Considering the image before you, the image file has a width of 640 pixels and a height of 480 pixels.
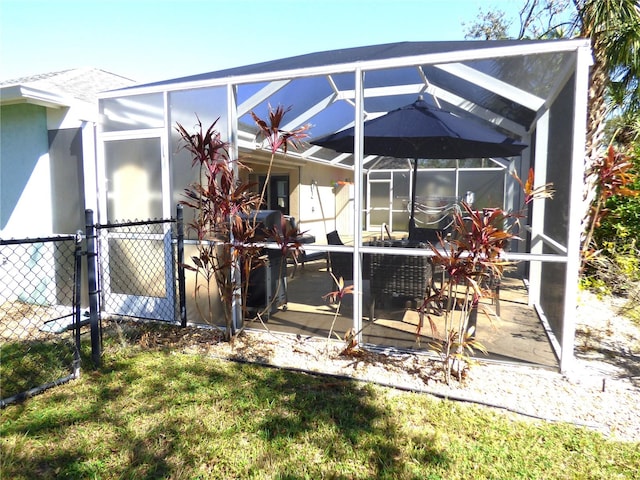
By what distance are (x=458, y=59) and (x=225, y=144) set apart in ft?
7.61

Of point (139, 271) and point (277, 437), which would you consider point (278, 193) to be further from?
point (277, 437)

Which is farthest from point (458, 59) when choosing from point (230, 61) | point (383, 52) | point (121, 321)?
point (230, 61)

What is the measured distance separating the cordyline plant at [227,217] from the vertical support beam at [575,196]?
7.53 ft

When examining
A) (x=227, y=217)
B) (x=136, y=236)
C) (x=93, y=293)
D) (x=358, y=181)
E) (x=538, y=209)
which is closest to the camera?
(x=93, y=293)

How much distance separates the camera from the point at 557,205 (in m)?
4.13

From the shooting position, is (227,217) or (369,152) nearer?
(227,217)

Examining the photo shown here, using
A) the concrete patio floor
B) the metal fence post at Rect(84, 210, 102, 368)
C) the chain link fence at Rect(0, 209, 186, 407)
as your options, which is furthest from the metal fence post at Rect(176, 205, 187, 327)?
the metal fence post at Rect(84, 210, 102, 368)

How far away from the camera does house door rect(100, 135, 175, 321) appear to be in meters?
4.65

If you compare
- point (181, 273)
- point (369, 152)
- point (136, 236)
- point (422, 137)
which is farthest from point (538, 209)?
point (136, 236)

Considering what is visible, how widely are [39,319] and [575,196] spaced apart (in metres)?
6.10

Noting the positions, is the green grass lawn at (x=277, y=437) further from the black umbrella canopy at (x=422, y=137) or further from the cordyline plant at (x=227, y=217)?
the black umbrella canopy at (x=422, y=137)

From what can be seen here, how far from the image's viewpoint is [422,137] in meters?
4.68

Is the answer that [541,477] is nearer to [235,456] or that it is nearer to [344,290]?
[235,456]

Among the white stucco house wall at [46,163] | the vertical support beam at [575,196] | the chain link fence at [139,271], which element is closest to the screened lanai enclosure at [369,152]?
the vertical support beam at [575,196]
